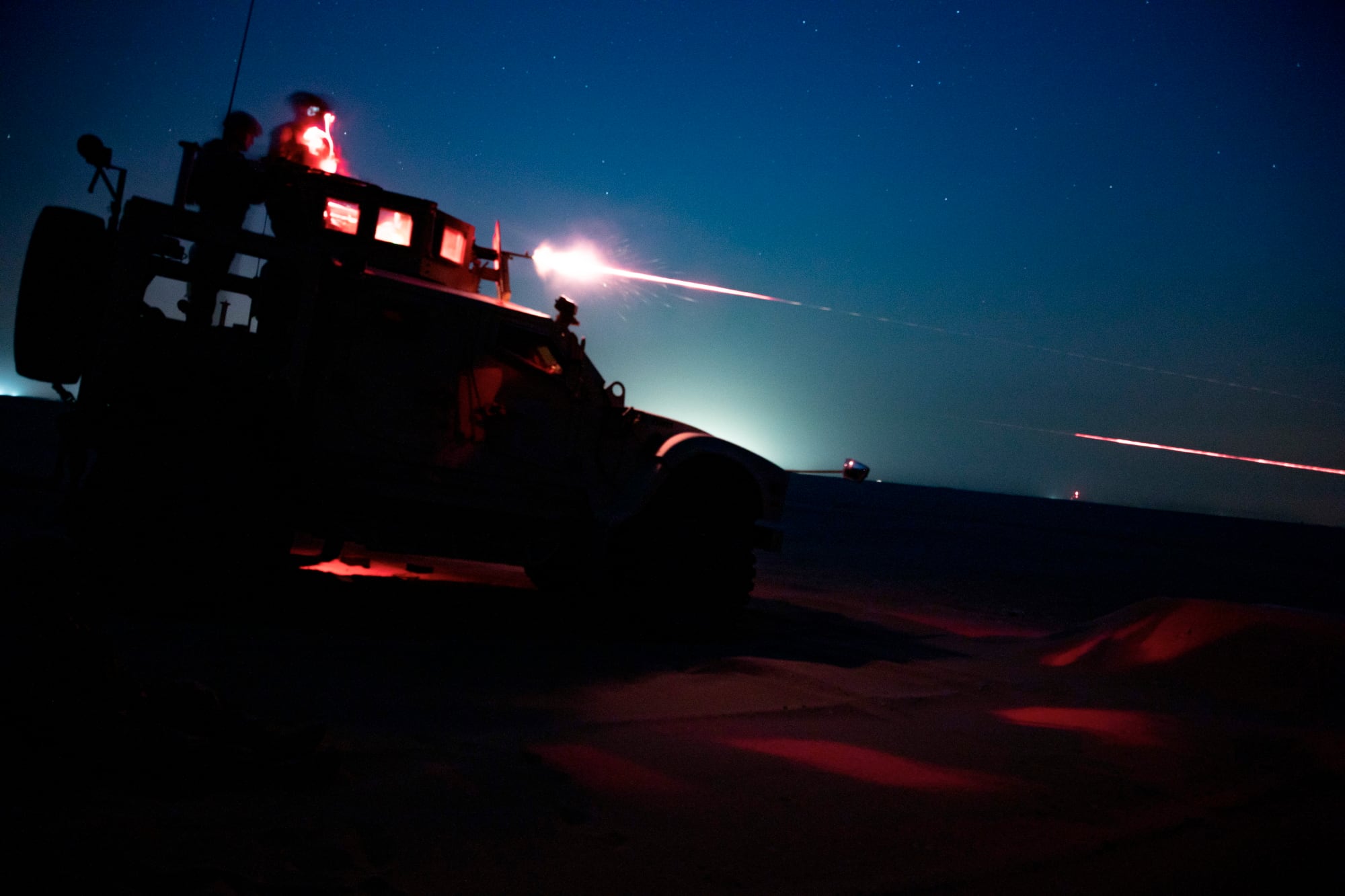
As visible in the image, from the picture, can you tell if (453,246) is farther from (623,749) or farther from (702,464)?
(623,749)

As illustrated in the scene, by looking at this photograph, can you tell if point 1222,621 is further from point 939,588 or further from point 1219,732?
point 939,588

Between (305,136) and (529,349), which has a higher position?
(305,136)

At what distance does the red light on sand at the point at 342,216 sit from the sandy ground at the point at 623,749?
270cm

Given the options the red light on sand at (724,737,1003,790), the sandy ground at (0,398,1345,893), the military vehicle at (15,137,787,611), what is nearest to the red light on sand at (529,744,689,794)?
the sandy ground at (0,398,1345,893)

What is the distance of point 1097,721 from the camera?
5.21m

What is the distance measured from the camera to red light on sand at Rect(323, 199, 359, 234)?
263 inches

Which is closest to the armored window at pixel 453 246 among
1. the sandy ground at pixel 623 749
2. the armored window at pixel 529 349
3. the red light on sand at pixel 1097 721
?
the armored window at pixel 529 349

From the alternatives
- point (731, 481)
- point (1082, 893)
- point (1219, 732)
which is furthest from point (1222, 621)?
point (1082, 893)

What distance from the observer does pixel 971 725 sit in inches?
191

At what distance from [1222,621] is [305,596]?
727 centimetres

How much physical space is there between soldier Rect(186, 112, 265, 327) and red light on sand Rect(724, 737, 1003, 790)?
4364mm

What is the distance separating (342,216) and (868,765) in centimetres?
540

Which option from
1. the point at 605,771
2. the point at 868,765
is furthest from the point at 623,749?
the point at 868,765

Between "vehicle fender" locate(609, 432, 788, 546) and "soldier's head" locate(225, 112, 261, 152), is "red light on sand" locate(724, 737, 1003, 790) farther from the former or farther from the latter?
"soldier's head" locate(225, 112, 261, 152)
